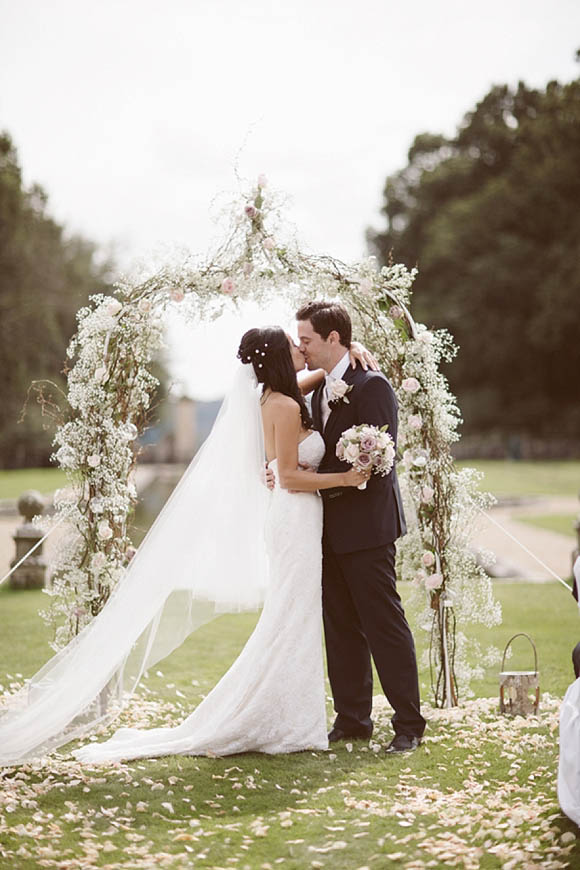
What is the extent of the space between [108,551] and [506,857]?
136 inches

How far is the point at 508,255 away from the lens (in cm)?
4288

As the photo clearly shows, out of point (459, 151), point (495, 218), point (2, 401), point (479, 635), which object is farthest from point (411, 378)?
point (459, 151)

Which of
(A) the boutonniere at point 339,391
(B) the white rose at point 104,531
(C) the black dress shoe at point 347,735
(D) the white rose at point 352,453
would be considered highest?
(A) the boutonniere at point 339,391

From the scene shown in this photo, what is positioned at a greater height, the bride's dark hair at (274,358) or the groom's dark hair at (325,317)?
the groom's dark hair at (325,317)

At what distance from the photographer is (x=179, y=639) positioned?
603cm

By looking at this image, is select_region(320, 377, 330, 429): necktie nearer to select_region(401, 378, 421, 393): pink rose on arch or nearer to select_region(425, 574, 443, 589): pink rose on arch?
select_region(401, 378, 421, 393): pink rose on arch

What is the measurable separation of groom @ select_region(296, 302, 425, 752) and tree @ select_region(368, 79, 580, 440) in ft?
113

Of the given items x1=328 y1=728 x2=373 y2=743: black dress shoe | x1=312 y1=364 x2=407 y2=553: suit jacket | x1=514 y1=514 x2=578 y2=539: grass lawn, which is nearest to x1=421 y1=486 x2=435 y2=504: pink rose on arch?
x1=312 y1=364 x2=407 y2=553: suit jacket

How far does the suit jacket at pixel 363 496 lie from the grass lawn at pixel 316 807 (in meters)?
1.23

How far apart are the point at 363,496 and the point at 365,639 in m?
0.97

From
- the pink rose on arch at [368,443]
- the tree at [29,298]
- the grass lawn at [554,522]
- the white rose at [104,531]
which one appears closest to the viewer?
the pink rose on arch at [368,443]

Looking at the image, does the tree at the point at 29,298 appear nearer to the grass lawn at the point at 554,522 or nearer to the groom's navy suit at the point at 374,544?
the grass lawn at the point at 554,522

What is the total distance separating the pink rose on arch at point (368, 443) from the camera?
5445 mm

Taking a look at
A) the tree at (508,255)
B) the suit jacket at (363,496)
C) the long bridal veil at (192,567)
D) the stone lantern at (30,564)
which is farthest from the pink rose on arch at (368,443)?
the tree at (508,255)
